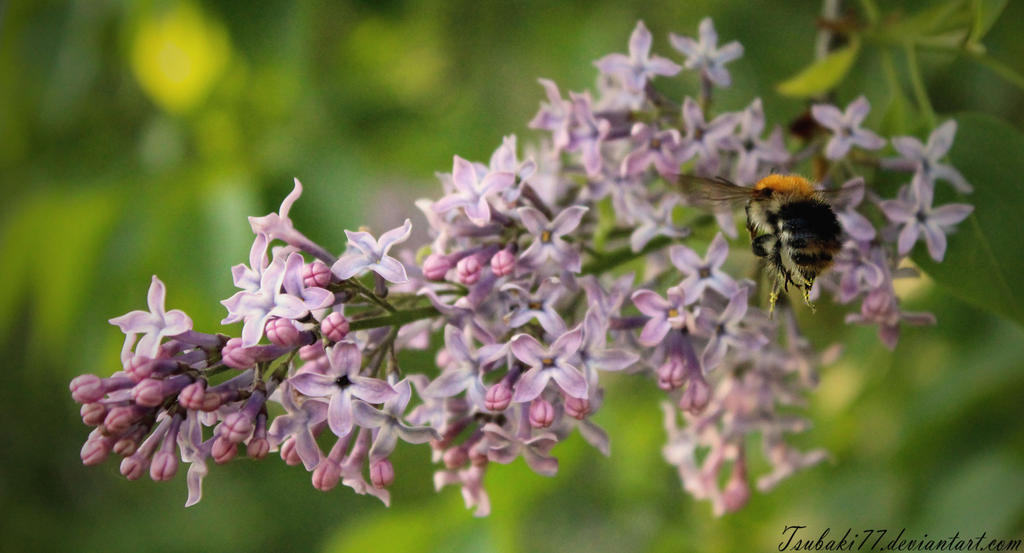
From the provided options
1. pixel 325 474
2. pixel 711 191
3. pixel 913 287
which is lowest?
pixel 913 287

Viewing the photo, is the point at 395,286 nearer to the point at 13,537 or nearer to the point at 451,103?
the point at 451,103

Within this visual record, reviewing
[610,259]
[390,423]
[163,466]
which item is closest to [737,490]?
[610,259]

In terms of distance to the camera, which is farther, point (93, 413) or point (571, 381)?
point (571, 381)

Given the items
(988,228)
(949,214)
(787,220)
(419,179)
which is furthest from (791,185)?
(419,179)

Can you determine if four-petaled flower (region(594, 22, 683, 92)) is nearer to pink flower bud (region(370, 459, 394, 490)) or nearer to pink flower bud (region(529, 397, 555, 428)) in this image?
pink flower bud (region(529, 397, 555, 428))

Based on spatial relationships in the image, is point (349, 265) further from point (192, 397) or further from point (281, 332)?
point (192, 397)

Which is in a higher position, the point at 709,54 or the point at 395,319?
the point at 709,54

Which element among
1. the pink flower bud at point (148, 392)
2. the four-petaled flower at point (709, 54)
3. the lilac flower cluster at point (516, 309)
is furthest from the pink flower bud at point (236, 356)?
the four-petaled flower at point (709, 54)

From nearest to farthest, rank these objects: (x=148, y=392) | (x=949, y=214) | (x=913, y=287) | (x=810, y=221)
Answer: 1. (x=148, y=392)
2. (x=810, y=221)
3. (x=949, y=214)
4. (x=913, y=287)

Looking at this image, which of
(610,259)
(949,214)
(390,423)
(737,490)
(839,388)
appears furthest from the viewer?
(839,388)
